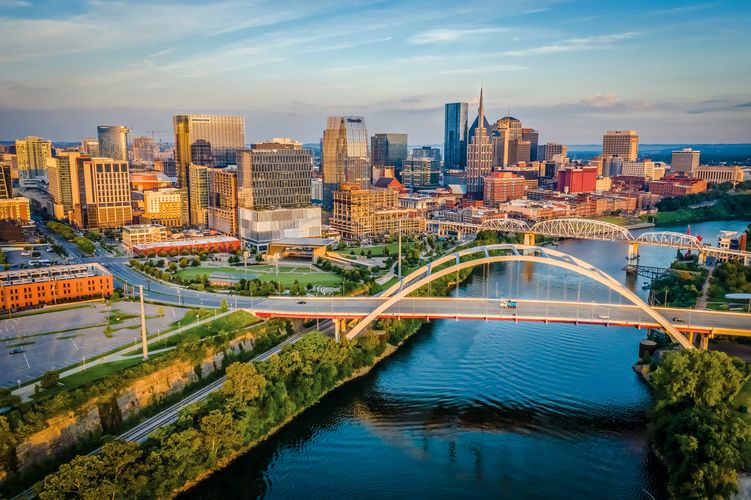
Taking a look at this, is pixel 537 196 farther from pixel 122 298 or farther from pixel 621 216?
pixel 122 298

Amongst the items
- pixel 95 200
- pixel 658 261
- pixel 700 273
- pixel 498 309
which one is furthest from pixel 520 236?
pixel 95 200

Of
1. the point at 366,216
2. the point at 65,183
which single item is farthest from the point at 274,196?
the point at 65,183

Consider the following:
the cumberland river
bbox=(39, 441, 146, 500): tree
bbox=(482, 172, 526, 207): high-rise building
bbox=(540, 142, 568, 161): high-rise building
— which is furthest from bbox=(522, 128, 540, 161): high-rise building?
bbox=(39, 441, 146, 500): tree

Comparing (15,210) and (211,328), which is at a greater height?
(15,210)

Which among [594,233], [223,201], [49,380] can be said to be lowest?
[49,380]

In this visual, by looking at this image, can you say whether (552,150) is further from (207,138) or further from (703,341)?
(703,341)

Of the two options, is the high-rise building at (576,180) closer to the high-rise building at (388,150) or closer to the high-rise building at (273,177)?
the high-rise building at (388,150)
